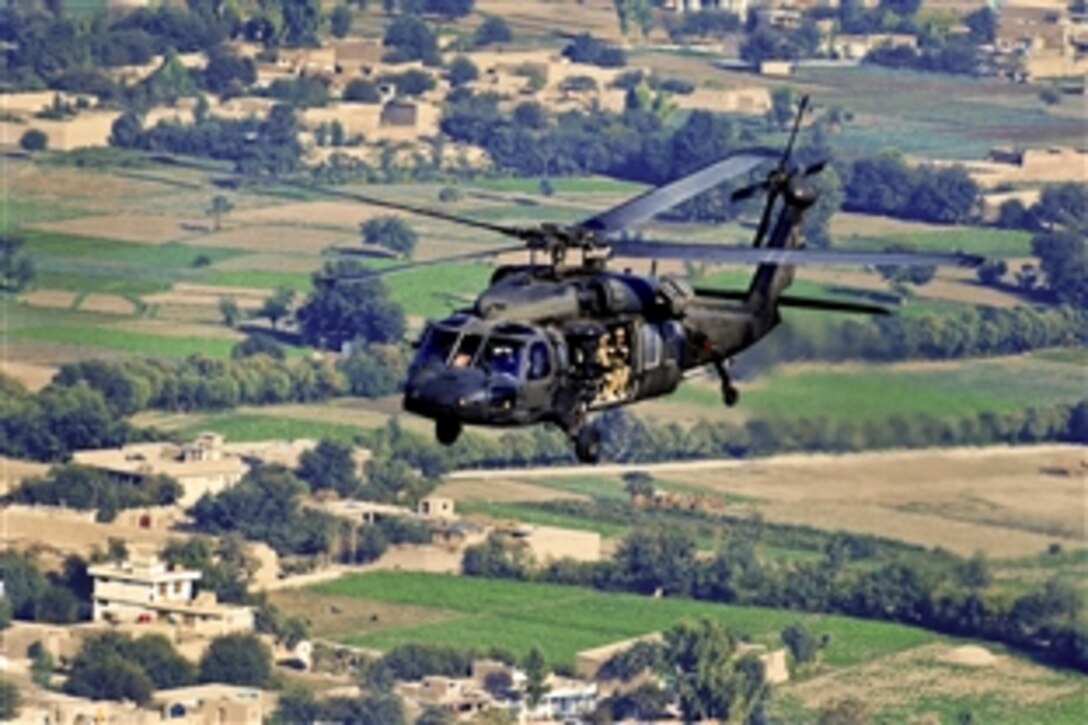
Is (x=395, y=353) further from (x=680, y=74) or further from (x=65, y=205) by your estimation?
(x=680, y=74)

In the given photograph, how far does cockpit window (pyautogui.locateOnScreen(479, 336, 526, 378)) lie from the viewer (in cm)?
3788

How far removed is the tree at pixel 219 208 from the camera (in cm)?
13827

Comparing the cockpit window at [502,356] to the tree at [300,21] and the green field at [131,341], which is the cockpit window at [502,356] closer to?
the green field at [131,341]

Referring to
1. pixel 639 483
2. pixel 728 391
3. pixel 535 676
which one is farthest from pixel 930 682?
pixel 728 391

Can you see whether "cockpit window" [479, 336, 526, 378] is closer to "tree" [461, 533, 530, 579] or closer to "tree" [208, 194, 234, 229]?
"tree" [461, 533, 530, 579]

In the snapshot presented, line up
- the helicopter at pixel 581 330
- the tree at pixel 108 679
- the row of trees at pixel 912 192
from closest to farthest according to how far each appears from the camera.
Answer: the helicopter at pixel 581 330 < the tree at pixel 108 679 < the row of trees at pixel 912 192

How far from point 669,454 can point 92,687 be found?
2175 centimetres

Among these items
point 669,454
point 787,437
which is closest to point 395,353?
point 669,454

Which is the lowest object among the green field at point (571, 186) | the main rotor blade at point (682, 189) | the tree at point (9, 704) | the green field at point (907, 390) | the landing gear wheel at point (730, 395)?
the green field at point (571, 186)

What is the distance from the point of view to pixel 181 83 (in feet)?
563

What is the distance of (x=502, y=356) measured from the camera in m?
37.9

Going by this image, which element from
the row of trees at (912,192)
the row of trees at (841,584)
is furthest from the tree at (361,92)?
the row of trees at (841,584)

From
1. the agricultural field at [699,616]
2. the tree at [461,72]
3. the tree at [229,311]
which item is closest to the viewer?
the agricultural field at [699,616]

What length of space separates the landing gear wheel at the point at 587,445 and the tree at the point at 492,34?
144965 mm
